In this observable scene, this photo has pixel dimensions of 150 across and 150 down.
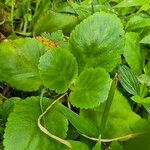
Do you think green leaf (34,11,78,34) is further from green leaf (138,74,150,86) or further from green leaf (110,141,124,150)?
green leaf (110,141,124,150)

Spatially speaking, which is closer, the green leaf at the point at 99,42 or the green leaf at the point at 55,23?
the green leaf at the point at 99,42

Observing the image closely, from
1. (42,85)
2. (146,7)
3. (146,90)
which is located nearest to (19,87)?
(42,85)

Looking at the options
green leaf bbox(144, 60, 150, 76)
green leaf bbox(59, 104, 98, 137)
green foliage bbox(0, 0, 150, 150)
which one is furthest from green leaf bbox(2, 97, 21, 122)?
green leaf bbox(144, 60, 150, 76)

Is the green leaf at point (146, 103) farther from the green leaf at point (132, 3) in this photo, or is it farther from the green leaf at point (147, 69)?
the green leaf at point (132, 3)

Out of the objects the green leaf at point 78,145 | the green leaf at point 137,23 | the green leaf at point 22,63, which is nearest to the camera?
the green leaf at point 78,145

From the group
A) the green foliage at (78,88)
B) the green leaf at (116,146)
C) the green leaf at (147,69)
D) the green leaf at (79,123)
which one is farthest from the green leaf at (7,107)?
the green leaf at (147,69)

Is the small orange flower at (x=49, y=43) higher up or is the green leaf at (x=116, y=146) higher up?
the small orange flower at (x=49, y=43)
